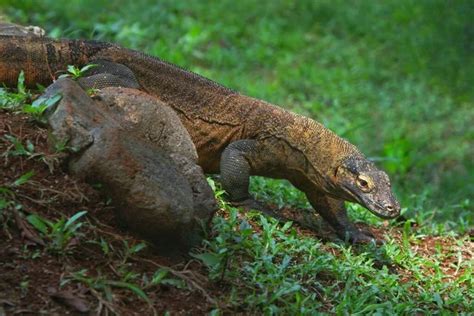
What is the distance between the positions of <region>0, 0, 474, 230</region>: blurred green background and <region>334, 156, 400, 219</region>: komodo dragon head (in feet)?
7.73

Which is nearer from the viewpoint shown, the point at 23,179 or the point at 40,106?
the point at 23,179

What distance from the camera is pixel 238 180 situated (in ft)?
18.9

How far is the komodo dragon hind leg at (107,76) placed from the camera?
5.41 meters

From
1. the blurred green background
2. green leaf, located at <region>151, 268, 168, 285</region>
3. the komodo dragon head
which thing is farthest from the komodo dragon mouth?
the blurred green background

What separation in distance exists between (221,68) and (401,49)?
3150 mm

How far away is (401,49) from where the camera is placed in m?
12.4

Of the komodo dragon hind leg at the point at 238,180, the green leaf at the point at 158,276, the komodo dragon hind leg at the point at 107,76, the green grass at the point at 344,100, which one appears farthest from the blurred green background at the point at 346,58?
the green leaf at the point at 158,276

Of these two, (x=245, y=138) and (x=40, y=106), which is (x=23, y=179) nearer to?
(x=40, y=106)

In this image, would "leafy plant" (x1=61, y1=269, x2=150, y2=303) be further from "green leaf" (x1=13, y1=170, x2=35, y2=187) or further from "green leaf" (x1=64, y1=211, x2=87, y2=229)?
"green leaf" (x1=13, y1=170, x2=35, y2=187)

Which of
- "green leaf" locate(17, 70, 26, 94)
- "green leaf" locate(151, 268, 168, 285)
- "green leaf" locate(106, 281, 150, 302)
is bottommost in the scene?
"green leaf" locate(151, 268, 168, 285)

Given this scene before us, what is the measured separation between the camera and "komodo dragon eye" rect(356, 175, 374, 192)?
18.9ft

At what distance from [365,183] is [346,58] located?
6.42 metres

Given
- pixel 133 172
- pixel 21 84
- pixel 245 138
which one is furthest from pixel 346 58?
pixel 133 172

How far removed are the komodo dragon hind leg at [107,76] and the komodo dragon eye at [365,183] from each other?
1656 millimetres
